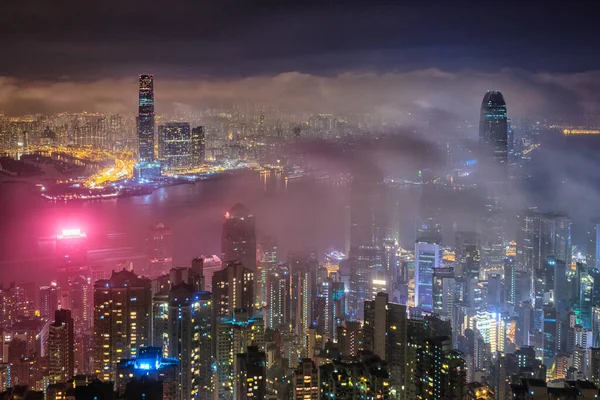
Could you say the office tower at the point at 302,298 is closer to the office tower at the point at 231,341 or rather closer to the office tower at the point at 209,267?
the office tower at the point at 231,341

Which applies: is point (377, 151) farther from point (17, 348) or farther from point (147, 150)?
point (17, 348)

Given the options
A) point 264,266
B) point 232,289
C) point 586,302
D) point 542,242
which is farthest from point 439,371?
point 542,242

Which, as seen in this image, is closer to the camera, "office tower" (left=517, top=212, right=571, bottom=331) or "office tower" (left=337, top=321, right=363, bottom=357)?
"office tower" (left=337, top=321, right=363, bottom=357)

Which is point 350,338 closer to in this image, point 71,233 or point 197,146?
point 71,233

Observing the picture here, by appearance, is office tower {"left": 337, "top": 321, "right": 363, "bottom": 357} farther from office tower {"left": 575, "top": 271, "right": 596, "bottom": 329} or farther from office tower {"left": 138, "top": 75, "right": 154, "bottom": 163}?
office tower {"left": 138, "top": 75, "right": 154, "bottom": 163}

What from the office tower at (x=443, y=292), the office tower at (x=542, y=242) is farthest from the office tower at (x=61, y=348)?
the office tower at (x=542, y=242)

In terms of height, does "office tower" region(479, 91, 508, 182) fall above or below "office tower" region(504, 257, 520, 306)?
above

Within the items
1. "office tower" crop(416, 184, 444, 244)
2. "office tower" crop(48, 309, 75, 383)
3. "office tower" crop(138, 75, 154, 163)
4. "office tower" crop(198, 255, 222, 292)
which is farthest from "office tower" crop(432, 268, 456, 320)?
"office tower" crop(138, 75, 154, 163)
